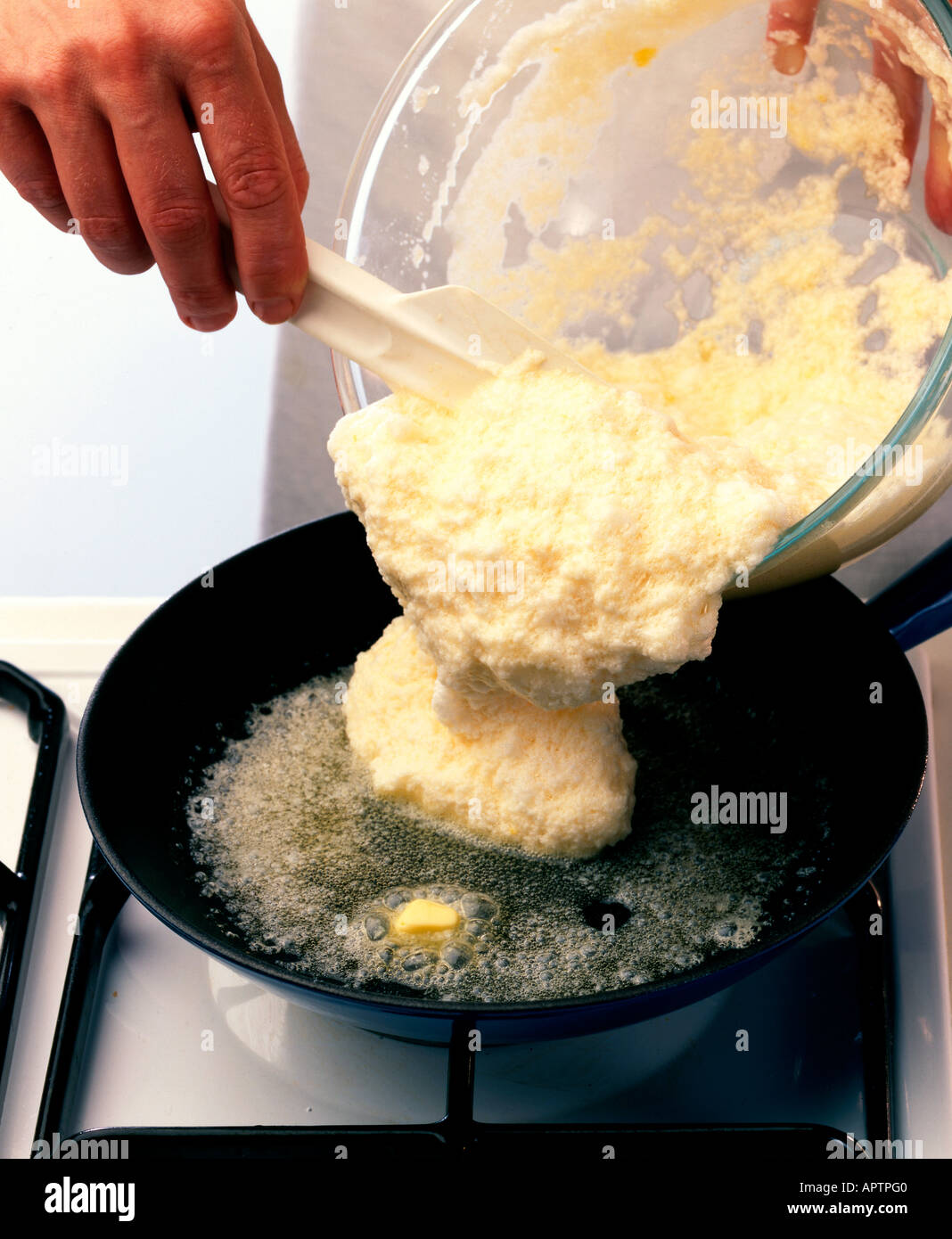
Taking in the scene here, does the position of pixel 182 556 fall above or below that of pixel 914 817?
above

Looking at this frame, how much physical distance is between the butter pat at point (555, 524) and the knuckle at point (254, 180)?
15 centimetres

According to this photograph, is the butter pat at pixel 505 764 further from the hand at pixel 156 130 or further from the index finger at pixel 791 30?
the index finger at pixel 791 30

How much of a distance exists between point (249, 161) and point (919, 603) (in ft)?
1.93

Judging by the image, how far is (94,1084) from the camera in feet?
2.64

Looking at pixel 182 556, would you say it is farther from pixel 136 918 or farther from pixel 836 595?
pixel 836 595

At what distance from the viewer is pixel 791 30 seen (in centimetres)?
93

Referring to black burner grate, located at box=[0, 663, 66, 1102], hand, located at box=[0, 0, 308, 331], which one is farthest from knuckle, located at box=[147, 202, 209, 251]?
black burner grate, located at box=[0, 663, 66, 1102]

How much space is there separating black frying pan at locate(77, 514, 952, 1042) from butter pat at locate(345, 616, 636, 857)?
0.09ft

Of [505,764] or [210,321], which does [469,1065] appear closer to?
[505,764]

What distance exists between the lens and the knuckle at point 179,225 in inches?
28.2

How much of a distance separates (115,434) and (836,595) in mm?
1086

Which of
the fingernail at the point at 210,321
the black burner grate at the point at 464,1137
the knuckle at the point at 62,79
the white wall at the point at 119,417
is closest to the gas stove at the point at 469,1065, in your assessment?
the black burner grate at the point at 464,1137

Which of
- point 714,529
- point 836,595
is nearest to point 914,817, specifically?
point 836,595
